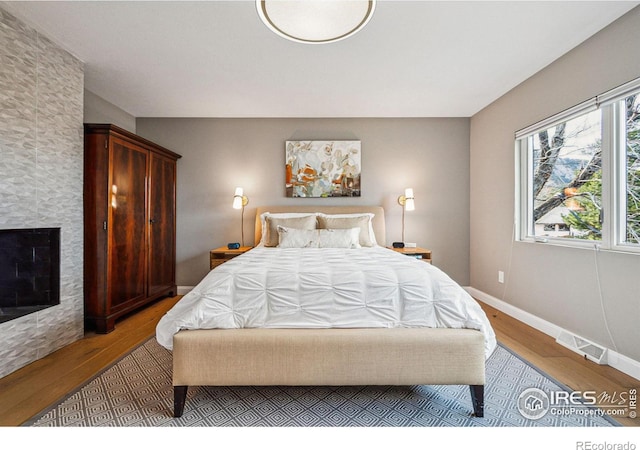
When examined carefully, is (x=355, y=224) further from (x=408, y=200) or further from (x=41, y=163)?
(x=41, y=163)

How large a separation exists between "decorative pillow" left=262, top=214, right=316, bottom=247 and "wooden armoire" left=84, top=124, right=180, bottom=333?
134 centimetres

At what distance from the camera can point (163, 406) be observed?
5.52ft

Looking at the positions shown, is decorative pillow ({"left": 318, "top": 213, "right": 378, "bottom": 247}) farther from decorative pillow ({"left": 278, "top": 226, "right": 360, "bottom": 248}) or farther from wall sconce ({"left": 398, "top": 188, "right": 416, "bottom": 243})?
wall sconce ({"left": 398, "top": 188, "right": 416, "bottom": 243})

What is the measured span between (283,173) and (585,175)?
3.15 m

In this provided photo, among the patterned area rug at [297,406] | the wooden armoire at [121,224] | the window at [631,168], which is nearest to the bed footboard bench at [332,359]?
the patterned area rug at [297,406]

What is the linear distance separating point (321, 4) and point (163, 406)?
227cm

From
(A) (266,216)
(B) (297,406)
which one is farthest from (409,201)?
(B) (297,406)

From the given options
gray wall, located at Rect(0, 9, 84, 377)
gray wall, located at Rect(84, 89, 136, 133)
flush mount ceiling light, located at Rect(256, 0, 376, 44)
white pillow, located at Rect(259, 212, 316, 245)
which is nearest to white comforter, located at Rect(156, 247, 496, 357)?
flush mount ceiling light, located at Rect(256, 0, 376, 44)

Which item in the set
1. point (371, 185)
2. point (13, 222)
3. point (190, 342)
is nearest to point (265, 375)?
point (190, 342)

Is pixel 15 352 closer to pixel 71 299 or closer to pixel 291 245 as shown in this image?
Answer: pixel 71 299

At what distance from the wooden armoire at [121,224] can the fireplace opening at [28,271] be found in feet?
0.99

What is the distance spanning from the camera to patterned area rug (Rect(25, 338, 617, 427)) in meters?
1.55

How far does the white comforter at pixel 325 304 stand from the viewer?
5.36 feet

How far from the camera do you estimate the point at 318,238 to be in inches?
127
